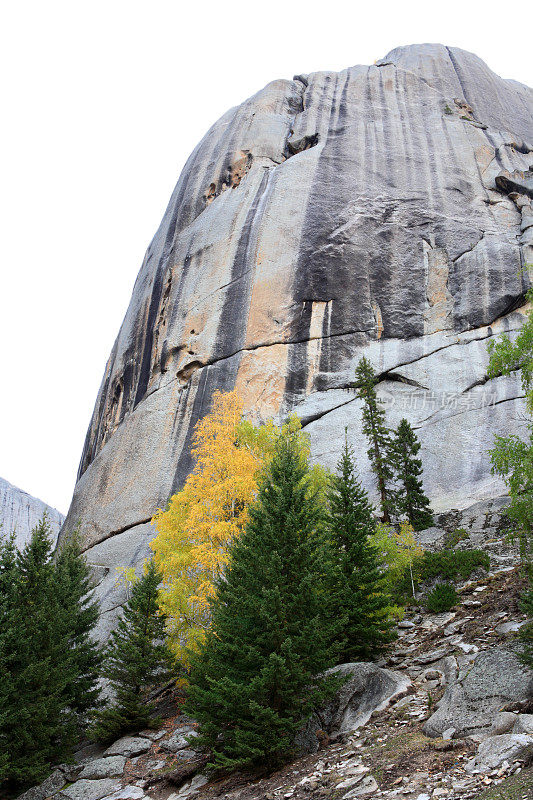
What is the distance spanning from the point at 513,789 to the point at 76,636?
1496 cm

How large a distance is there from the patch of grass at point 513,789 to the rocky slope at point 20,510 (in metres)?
62.3

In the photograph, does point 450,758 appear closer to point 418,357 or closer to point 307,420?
point 307,420

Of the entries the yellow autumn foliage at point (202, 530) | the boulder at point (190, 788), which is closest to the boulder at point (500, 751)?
the boulder at point (190, 788)

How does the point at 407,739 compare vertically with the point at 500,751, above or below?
below

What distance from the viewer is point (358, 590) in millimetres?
13609

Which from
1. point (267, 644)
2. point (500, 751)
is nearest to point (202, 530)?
point (267, 644)

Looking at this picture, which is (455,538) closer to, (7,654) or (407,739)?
(407,739)

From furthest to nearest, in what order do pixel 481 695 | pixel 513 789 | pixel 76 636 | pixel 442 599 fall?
1. pixel 76 636
2. pixel 442 599
3. pixel 481 695
4. pixel 513 789

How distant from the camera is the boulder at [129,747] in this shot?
1398cm

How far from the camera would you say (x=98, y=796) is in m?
12.4

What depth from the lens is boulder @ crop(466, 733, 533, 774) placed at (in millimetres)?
7441

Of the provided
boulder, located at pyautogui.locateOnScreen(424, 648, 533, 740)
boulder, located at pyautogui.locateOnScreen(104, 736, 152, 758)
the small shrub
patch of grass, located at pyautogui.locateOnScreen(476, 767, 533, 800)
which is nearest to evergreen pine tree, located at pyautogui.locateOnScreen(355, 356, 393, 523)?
the small shrub

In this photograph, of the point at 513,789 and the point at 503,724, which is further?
the point at 503,724

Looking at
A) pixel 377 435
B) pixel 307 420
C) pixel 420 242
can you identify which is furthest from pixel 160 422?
pixel 420 242
